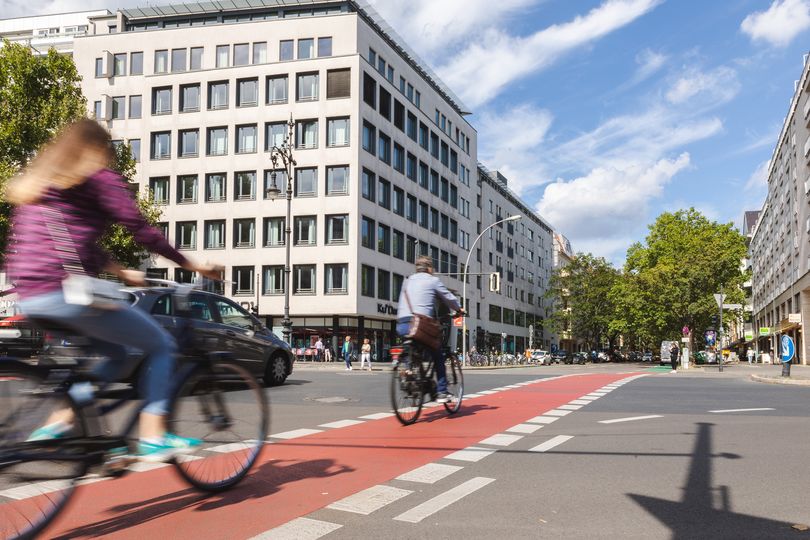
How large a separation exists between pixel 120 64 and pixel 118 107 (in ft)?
10.1

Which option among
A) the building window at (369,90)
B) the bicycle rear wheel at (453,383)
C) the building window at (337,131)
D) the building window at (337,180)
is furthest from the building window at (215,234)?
the bicycle rear wheel at (453,383)

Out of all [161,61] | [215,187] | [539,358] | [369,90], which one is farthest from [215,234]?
[539,358]

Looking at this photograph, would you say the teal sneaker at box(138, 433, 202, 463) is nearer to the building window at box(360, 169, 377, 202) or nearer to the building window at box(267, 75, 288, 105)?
the building window at box(360, 169, 377, 202)

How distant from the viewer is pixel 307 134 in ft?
156

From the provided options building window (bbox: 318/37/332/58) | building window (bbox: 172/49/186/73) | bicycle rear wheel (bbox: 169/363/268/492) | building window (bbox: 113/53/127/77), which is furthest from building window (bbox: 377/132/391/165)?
bicycle rear wheel (bbox: 169/363/268/492)

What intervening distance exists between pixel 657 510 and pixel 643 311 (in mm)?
53372

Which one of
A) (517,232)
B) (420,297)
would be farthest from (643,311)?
(420,297)

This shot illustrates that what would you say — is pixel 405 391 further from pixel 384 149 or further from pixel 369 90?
pixel 384 149

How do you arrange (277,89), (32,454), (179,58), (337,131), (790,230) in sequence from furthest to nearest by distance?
(790,230)
(179,58)
(277,89)
(337,131)
(32,454)

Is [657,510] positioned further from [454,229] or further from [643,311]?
[454,229]

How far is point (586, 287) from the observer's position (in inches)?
3268

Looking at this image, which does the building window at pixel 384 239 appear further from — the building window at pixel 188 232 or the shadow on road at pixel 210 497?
the shadow on road at pixel 210 497

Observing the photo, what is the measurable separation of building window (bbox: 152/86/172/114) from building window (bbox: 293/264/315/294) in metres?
14.7

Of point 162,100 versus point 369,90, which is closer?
point 369,90
